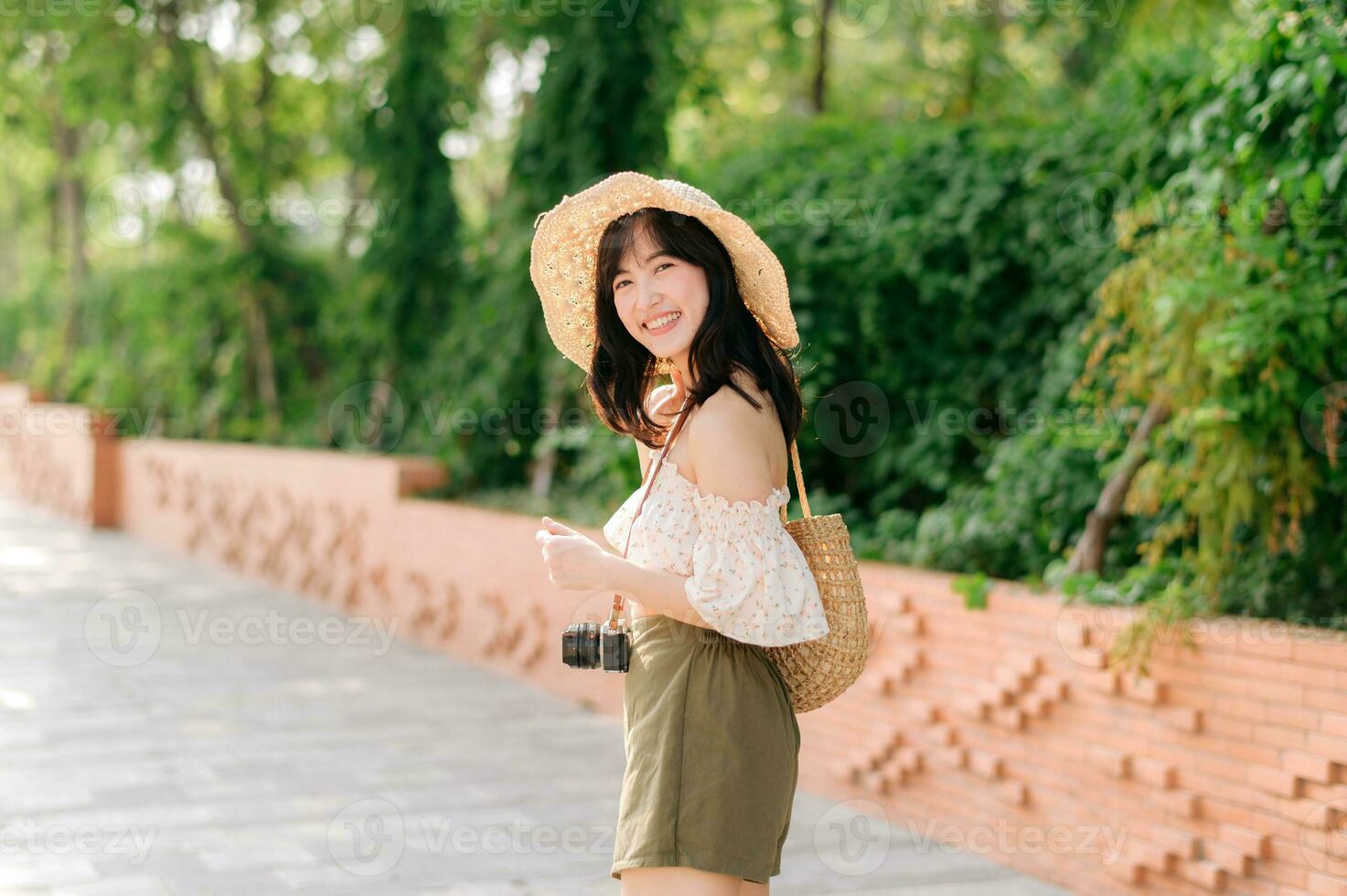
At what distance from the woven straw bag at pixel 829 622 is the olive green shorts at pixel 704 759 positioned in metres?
0.11

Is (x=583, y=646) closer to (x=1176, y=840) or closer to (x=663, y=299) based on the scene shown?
(x=663, y=299)

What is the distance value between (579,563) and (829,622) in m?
0.51

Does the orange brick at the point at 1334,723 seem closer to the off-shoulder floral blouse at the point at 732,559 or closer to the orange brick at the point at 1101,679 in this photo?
the orange brick at the point at 1101,679

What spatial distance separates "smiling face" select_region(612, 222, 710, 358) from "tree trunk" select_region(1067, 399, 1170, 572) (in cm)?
298

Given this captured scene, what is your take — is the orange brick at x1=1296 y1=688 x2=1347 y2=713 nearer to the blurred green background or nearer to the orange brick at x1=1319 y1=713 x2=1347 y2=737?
the orange brick at x1=1319 y1=713 x2=1347 y2=737

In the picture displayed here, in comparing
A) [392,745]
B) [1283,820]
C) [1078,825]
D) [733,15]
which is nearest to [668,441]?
[1283,820]

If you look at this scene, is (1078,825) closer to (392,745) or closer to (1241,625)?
(1241,625)

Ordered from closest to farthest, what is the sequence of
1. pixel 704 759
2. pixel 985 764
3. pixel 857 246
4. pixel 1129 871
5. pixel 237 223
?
pixel 704 759 < pixel 1129 871 < pixel 985 764 < pixel 857 246 < pixel 237 223

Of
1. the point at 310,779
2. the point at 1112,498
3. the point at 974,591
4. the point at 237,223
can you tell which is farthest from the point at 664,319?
the point at 237,223

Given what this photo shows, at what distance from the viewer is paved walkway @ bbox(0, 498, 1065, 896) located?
186 inches

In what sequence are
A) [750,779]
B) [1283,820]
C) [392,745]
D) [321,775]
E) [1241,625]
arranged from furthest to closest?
[392,745] < [321,775] < [1241,625] < [1283,820] < [750,779]

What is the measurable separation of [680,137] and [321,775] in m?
12.4

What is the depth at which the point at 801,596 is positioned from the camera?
251cm

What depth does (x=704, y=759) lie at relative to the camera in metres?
2.42
